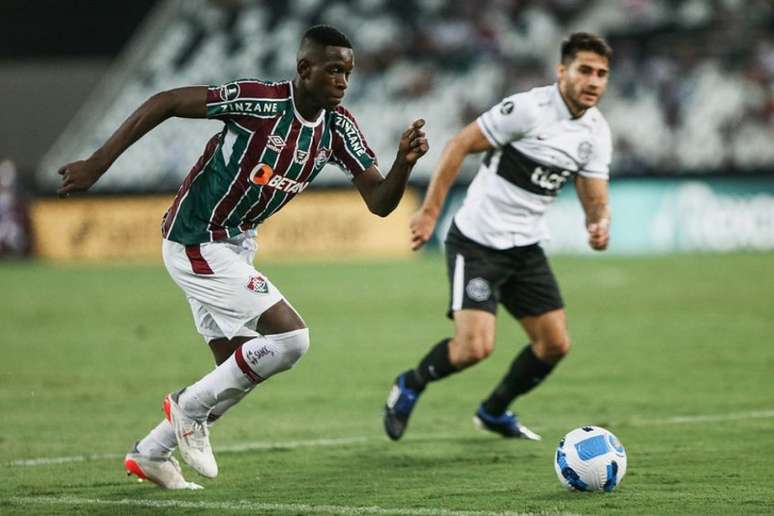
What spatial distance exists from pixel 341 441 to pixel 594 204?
2074 mm

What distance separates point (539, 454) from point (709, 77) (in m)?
21.0

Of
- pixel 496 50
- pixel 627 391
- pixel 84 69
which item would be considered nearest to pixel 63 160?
pixel 84 69

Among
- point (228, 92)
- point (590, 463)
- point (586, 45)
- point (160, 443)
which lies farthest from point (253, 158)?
point (586, 45)

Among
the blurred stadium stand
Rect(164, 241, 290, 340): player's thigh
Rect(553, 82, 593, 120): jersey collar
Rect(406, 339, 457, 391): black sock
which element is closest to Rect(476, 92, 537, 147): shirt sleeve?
Rect(553, 82, 593, 120): jersey collar

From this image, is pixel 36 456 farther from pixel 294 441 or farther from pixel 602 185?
pixel 602 185

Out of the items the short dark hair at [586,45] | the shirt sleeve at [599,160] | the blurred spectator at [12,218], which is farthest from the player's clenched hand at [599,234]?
the blurred spectator at [12,218]

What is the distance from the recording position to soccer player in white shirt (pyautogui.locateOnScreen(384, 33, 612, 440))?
26.8 ft

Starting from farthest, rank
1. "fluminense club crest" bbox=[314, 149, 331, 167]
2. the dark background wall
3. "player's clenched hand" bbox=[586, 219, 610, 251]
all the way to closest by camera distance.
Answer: the dark background wall → "player's clenched hand" bbox=[586, 219, 610, 251] → "fluminense club crest" bbox=[314, 149, 331, 167]

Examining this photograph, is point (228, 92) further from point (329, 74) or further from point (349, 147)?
point (349, 147)

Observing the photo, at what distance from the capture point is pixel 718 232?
23656mm

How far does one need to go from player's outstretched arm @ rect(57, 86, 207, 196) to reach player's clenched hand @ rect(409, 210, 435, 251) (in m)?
1.56

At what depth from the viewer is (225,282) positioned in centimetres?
658

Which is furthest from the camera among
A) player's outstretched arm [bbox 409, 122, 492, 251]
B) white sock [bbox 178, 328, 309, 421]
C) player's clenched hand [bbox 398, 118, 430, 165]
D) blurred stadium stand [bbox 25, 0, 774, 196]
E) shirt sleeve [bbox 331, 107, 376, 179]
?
blurred stadium stand [bbox 25, 0, 774, 196]

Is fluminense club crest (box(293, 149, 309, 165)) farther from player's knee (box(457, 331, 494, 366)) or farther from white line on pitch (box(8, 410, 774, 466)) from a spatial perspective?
white line on pitch (box(8, 410, 774, 466))
